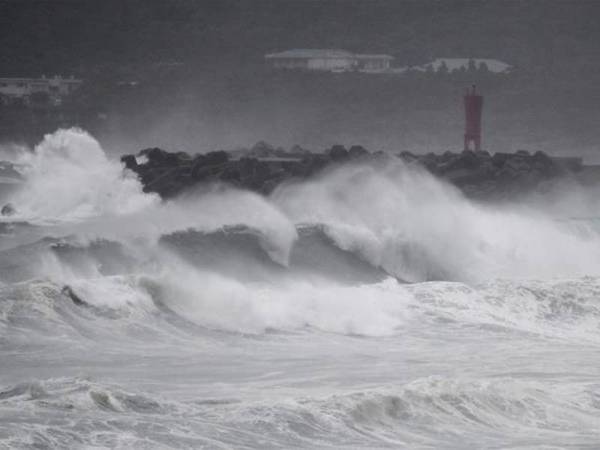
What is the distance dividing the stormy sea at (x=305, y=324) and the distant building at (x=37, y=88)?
148 ft

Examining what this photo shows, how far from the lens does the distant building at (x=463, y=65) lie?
7462 centimetres

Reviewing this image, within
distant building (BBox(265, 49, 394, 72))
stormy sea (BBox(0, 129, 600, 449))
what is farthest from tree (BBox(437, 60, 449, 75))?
stormy sea (BBox(0, 129, 600, 449))

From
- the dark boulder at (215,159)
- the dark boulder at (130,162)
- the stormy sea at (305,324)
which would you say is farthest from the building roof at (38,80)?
the stormy sea at (305,324)

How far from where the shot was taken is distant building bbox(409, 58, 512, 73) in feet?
245

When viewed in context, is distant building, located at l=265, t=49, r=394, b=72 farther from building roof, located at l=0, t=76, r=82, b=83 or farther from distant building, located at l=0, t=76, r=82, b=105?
distant building, located at l=0, t=76, r=82, b=105

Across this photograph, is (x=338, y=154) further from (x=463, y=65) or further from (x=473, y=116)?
(x=463, y=65)

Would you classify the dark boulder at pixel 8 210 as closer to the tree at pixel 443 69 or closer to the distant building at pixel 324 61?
the tree at pixel 443 69

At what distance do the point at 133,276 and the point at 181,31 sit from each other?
74.1 metres

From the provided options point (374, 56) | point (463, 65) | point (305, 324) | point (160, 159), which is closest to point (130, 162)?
point (160, 159)

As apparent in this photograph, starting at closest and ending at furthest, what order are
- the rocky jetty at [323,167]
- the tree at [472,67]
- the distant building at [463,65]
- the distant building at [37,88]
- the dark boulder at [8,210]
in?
1. the rocky jetty at [323,167]
2. the dark boulder at [8,210]
3. the distant building at [37,88]
4. the tree at [472,67]
5. the distant building at [463,65]

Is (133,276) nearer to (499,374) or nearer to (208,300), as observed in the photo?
(208,300)

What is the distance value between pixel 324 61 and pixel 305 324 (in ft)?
209

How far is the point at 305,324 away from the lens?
16.2 meters

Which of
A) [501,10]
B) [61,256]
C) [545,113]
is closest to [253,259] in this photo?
[61,256]
